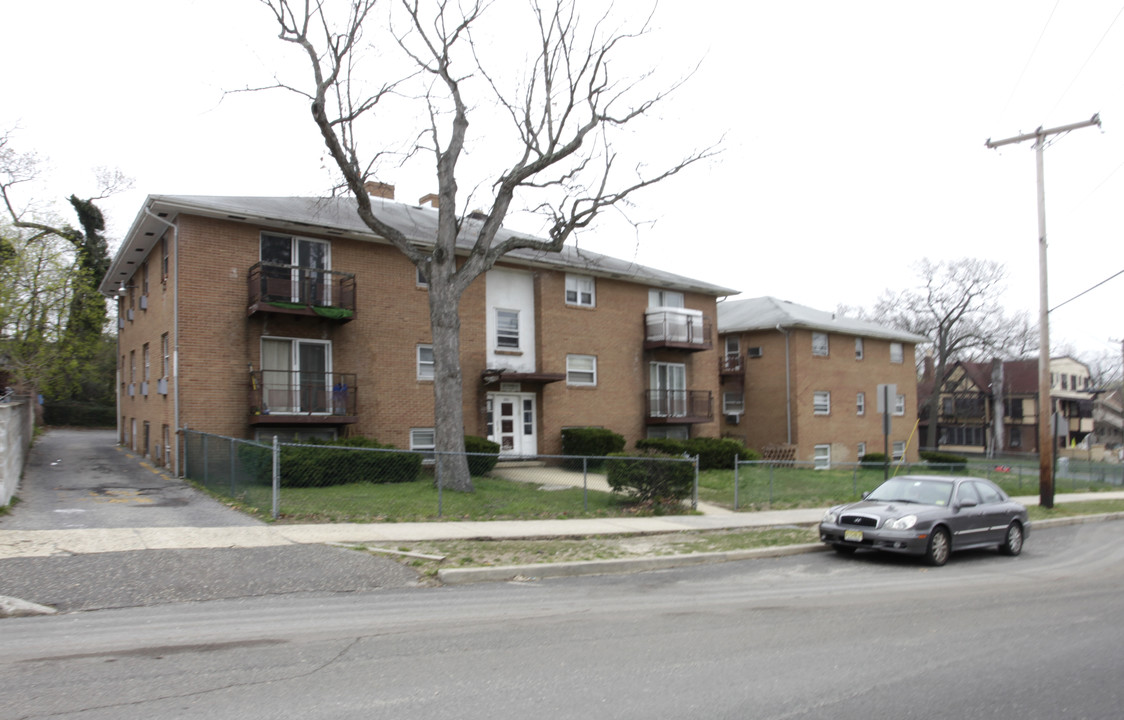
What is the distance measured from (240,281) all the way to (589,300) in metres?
11.5

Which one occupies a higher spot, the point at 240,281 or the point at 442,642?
the point at 240,281

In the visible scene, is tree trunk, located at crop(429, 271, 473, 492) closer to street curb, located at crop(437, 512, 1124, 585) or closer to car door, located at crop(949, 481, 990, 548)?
street curb, located at crop(437, 512, 1124, 585)

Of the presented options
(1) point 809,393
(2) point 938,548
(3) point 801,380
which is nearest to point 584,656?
(2) point 938,548

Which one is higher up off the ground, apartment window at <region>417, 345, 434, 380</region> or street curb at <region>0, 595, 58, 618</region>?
apartment window at <region>417, 345, 434, 380</region>

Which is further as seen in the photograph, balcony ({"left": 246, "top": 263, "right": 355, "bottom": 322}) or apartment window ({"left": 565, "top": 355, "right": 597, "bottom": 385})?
apartment window ({"left": 565, "top": 355, "right": 597, "bottom": 385})

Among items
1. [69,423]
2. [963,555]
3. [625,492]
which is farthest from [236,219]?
[69,423]

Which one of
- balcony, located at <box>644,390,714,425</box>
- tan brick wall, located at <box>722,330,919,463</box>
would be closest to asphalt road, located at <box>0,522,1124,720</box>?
balcony, located at <box>644,390,714,425</box>

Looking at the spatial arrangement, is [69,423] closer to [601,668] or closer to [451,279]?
[451,279]

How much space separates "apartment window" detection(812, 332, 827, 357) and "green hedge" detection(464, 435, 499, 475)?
19.1 metres

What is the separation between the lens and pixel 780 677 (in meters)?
5.74

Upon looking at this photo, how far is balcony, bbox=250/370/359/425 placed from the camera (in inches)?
763

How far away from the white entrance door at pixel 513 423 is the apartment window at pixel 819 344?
1588 cm

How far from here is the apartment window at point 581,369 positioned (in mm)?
26406

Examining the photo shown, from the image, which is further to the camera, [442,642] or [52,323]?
[52,323]
